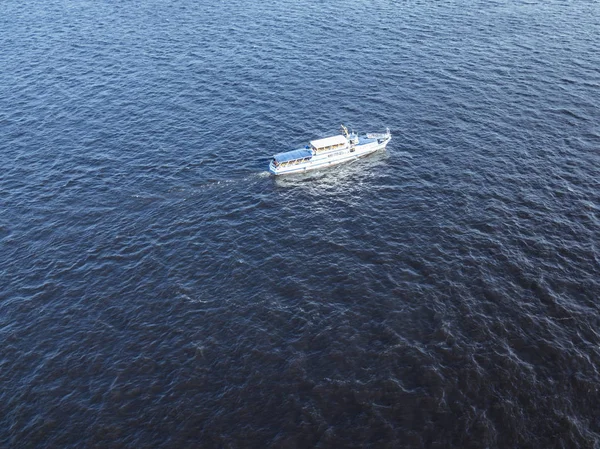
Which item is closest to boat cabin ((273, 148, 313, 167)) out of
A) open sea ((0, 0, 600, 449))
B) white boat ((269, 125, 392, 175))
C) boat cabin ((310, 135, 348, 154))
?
white boat ((269, 125, 392, 175))

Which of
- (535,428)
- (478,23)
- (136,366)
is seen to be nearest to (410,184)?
(535,428)

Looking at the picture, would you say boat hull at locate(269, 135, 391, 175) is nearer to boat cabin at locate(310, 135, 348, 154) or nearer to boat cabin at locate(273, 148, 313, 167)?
boat cabin at locate(273, 148, 313, 167)

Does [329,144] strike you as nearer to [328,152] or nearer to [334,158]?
[328,152]

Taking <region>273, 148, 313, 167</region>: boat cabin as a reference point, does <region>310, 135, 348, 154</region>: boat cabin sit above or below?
above

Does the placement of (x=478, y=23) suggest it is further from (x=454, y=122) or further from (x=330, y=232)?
(x=330, y=232)

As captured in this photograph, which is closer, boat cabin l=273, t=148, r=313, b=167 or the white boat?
boat cabin l=273, t=148, r=313, b=167

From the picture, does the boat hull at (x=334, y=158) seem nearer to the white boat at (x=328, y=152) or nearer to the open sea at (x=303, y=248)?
the white boat at (x=328, y=152)
